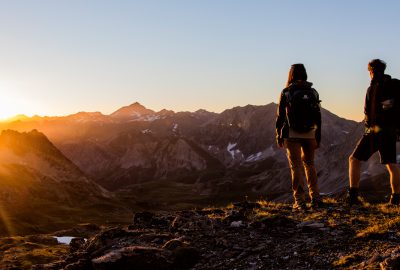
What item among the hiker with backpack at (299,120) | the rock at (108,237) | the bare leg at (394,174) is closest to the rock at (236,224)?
the hiker with backpack at (299,120)

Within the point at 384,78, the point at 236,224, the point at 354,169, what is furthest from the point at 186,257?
the point at 384,78

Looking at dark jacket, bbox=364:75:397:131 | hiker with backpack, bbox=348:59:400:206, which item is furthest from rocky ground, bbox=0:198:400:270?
dark jacket, bbox=364:75:397:131

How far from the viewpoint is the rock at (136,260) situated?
1120 centimetres

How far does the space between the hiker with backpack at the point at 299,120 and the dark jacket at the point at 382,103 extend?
1384 mm

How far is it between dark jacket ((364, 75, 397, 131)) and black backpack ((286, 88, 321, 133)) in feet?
4.66

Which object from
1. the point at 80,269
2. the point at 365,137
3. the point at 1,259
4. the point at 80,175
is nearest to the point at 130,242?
the point at 80,269

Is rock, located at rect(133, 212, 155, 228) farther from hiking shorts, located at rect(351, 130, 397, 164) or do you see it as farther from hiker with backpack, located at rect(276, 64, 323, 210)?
hiking shorts, located at rect(351, 130, 397, 164)

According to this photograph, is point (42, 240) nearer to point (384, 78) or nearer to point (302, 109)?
point (302, 109)

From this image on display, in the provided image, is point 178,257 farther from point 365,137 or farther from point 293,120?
point 365,137

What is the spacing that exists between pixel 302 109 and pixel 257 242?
376 cm

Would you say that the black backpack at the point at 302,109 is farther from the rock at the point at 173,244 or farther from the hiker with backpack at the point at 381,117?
the rock at the point at 173,244

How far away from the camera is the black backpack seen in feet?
43.1

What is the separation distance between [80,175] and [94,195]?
44.5 feet

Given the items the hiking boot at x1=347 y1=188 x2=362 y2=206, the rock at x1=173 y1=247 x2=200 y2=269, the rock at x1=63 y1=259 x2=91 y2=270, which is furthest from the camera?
the hiking boot at x1=347 y1=188 x2=362 y2=206
